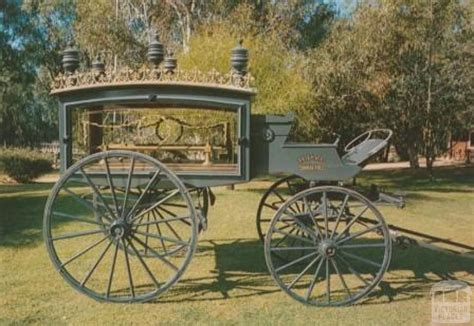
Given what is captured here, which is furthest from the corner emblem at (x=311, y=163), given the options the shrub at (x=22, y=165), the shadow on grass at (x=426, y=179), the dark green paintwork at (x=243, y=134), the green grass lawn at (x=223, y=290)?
the shrub at (x=22, y=165)

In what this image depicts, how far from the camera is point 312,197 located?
5.89m

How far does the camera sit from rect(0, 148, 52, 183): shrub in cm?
2159

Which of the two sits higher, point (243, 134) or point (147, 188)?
point (243, 134)

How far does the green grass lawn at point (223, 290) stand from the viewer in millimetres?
5328

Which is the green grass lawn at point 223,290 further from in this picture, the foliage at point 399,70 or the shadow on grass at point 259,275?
the foliage at point 399,70

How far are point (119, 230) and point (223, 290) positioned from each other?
4.68 ft

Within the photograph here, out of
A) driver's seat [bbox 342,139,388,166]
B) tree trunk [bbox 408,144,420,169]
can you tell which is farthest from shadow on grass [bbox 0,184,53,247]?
tree trunk [bbox 408,144,420,169]

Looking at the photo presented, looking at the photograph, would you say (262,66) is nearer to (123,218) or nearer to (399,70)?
(399,70)

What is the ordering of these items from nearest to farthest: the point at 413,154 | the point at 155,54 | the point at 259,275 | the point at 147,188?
the point at 147,188 → the point at 155,54 → the point at 259,275 → the point at 413,154

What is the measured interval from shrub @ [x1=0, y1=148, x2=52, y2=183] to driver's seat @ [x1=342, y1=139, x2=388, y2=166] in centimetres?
1824

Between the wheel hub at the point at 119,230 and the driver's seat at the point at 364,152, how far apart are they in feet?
7.51

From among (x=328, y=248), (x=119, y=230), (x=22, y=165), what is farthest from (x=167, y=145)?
(x=22, y=165)

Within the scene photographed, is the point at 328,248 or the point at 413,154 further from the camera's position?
the point at 413,154

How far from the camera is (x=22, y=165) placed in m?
22.0
